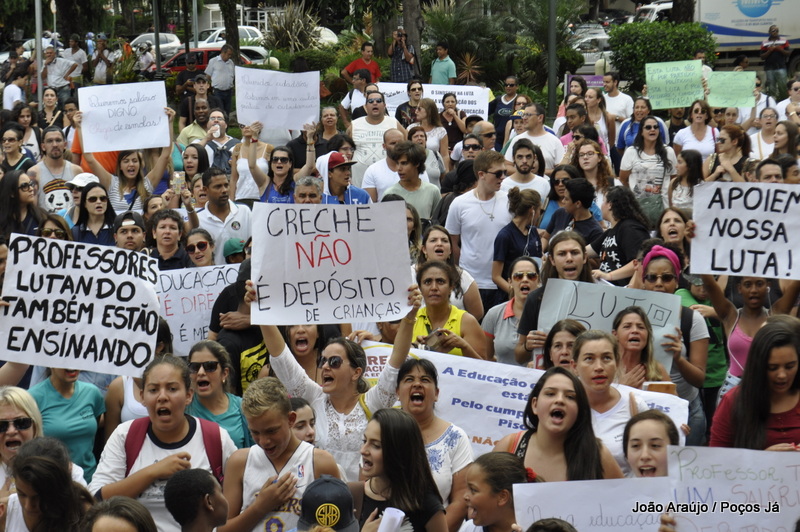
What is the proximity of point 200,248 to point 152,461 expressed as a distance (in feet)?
10.6

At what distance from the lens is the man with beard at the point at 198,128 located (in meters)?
13.6

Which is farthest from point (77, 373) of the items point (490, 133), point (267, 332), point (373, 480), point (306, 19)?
point (306, 19)

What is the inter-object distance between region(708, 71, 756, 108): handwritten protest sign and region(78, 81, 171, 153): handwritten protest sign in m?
7.50

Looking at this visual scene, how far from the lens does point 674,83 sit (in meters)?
15.7

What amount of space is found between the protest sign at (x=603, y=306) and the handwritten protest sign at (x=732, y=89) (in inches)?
357

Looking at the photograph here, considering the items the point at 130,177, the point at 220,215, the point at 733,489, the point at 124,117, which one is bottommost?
the point at 733,489

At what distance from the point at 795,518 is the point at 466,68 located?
80.3ft

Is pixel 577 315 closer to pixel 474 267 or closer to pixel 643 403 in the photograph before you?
pixel 643 403

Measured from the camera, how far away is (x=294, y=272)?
20.8 ft

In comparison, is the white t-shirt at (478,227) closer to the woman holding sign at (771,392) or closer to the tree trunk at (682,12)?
the woman holding sign at (771,392)

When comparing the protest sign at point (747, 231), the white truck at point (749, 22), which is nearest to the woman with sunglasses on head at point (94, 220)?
the protest sign at point (747, 231)

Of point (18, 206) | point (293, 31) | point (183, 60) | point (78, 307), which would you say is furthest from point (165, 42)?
point (78, 307)

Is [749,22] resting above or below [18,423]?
above

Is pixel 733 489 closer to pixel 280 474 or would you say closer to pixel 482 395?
pixel 280 474
